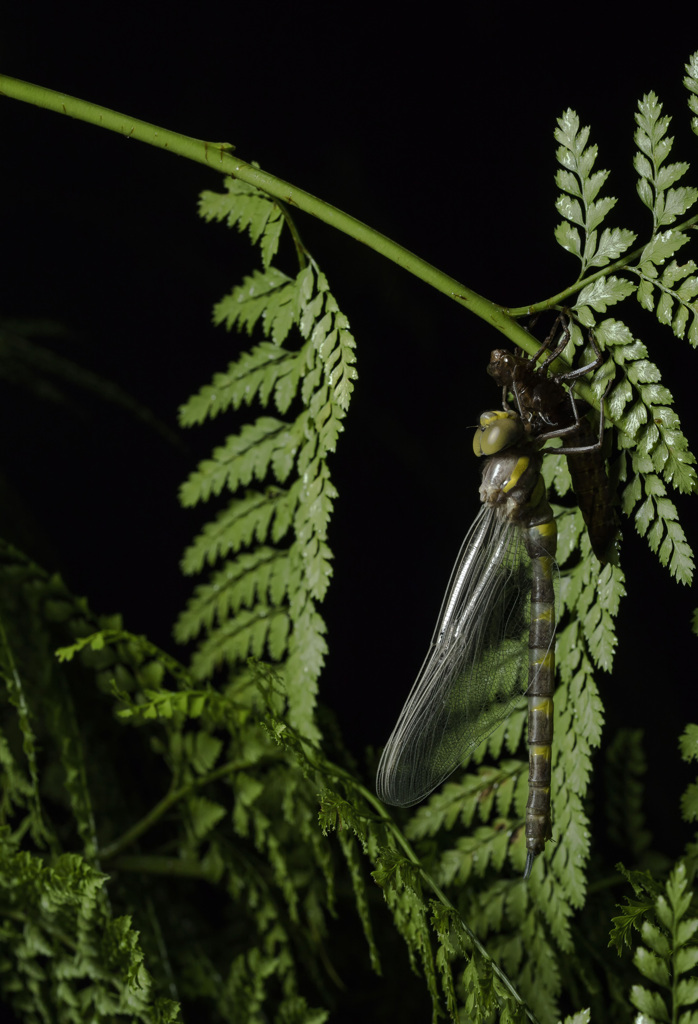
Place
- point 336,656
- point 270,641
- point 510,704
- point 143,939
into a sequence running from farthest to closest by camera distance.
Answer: point 336,656 → point 143,939 → point 270,641 → point 510,704

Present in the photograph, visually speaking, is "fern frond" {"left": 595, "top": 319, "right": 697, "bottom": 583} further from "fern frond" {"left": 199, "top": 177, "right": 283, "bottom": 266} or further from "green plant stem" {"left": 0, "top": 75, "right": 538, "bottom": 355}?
"fern frond" {"left": 199, "top": 177, "right": 283, "bottom": 266}

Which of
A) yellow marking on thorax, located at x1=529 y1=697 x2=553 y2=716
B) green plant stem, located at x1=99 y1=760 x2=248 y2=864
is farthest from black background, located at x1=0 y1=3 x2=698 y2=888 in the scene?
green plant stem, located at x1=99 y1=760 x2=248 y2=864

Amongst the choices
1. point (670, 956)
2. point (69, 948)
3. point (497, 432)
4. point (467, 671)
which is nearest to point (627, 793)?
point (467, 671)

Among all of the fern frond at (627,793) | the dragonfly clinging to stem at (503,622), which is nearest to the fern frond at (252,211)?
the dragonfly clinging to stem at (503,622)

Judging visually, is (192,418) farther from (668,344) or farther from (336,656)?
(336,656)

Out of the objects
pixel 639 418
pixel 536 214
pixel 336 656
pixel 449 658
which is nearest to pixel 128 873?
pixel 336 656

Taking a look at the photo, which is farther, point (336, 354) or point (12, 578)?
point (12, 578)

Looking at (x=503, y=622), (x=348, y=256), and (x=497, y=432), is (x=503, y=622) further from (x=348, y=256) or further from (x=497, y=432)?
(x=348, y=256)
